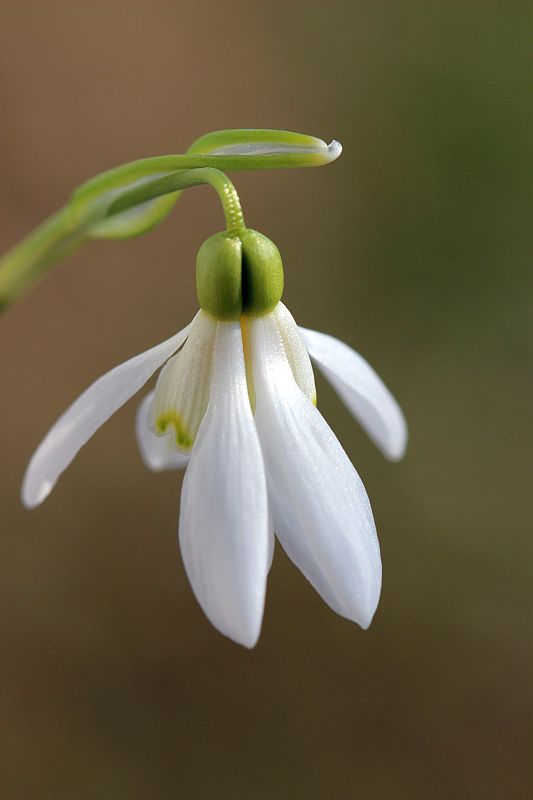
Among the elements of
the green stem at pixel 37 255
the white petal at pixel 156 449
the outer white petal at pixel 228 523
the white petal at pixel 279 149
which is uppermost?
the white petal at pixel 279 149

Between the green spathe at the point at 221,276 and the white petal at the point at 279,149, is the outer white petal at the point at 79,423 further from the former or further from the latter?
the white petal at the point at 279,149

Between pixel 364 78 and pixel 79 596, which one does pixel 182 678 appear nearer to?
pixel 79 596

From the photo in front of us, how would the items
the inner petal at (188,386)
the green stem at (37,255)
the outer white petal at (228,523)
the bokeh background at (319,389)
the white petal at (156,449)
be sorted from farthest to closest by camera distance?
1. the bokeh background at (319,389)
2. the white petal at (156,449)
3. the green stem at (37,255)
4. the inner petal at (188,386)
5. the outer white petal at (228,523)

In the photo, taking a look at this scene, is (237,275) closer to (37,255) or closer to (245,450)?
(245,450)

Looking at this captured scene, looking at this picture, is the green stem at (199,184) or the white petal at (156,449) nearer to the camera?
the green stem at (199,184)

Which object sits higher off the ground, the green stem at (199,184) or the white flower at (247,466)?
the green stem at (199,184)

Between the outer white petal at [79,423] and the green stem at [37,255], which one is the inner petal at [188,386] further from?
the green stem at [37,255]

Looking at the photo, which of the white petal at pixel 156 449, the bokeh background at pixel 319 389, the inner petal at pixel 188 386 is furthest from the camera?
the bokeh background at pixel 319 389

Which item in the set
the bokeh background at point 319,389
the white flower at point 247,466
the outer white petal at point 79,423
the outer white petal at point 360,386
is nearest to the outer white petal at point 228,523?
the white flower at point 247,466

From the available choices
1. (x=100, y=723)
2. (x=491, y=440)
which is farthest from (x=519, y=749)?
(x=100, y=723)
